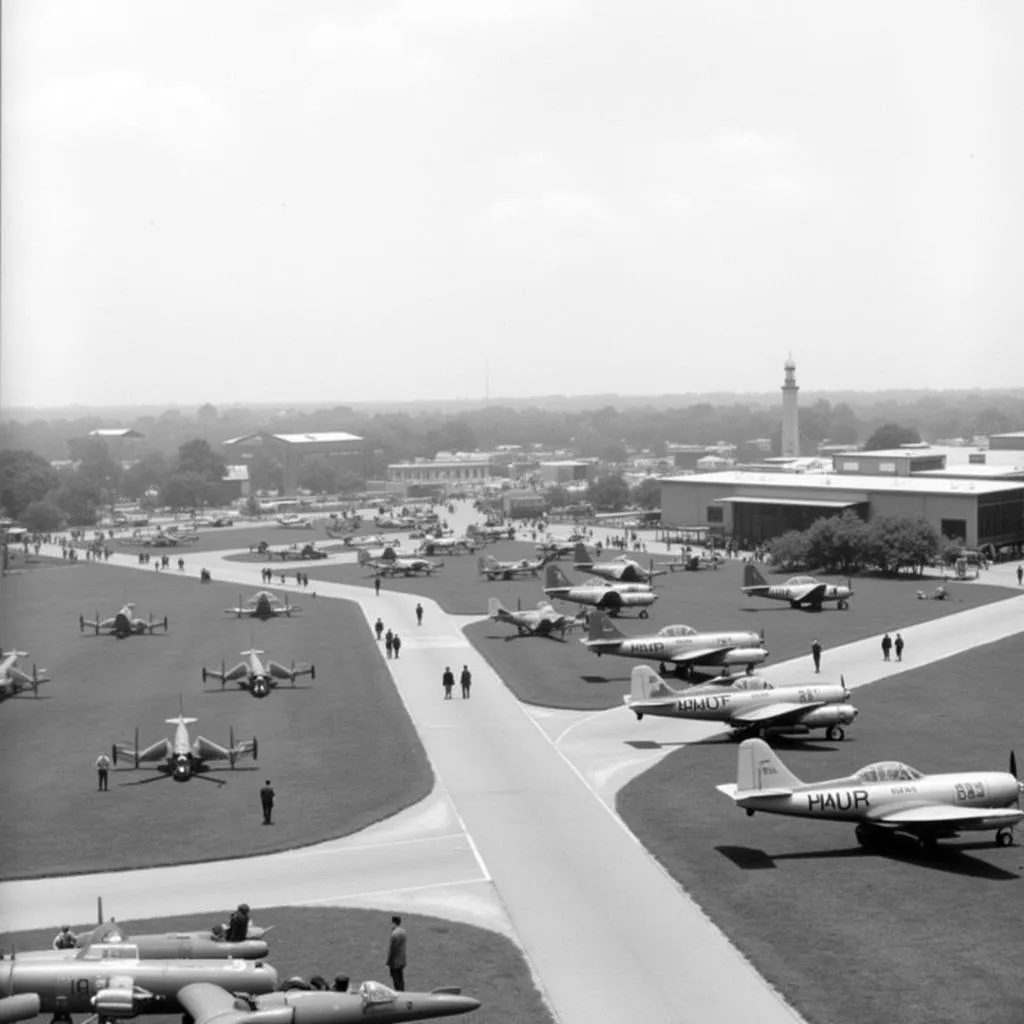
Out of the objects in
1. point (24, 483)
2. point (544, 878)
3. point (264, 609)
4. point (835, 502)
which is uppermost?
point (24, 483)

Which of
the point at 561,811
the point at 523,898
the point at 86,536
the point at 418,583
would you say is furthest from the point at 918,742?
the point at 86,536

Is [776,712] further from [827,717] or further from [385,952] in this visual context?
[385,952]

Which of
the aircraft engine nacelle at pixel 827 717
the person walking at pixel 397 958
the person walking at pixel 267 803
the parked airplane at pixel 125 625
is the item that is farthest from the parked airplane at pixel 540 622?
the person walking at pixel 397 958

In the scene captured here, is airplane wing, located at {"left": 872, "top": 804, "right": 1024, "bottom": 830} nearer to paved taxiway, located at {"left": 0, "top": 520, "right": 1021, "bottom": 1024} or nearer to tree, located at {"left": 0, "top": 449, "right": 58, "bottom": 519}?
paved taxiway, located at {"left": 0, "top": 520, "right": 1021, "bottom": 1024}

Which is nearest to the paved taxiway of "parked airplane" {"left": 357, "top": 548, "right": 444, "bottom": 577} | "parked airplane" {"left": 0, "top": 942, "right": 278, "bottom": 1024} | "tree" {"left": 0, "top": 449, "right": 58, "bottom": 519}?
"parked airplane" {"left": 0, "top": 942, "right": 278, "bottom": 1024}

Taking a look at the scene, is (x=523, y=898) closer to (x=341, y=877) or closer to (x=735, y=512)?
(x=341, y=877)

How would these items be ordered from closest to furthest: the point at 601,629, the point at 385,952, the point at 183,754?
the point at 385,952
the point at 183,754
the point at 601,629

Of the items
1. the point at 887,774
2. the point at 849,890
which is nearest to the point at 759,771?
the point at 887,774
